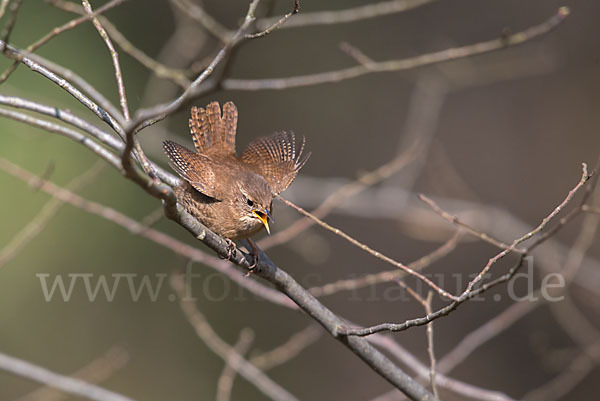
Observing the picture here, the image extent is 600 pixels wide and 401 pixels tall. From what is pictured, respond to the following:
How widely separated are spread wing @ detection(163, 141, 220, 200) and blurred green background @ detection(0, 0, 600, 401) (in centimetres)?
321

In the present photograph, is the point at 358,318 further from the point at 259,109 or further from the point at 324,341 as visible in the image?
the point at 259,109

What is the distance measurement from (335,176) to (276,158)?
4042mm

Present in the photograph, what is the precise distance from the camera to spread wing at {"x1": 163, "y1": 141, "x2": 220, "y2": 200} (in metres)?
3.26

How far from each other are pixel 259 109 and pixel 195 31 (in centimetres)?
258

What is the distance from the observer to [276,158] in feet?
12.2

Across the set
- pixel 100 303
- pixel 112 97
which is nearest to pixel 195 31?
pixel 112 97

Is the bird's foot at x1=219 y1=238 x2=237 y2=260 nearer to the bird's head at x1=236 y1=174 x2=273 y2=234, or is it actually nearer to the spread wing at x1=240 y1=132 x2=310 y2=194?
the bird's head at x1=236 y1=174 x2=273 y2=234

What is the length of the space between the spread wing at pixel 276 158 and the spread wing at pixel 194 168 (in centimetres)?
35

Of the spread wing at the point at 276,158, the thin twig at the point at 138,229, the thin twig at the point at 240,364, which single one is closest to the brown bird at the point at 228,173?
the spread wing at the point at 276,158

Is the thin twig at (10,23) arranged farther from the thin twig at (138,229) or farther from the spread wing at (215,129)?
the spread wing at (215,129)

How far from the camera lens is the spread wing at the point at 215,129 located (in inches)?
145

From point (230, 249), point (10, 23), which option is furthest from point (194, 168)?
point (10, 23)

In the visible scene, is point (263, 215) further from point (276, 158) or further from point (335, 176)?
point (335, 176)

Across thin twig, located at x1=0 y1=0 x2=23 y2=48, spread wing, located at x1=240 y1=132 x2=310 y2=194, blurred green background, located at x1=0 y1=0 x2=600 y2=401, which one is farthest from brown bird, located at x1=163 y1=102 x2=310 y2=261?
blurred green background, located at x1=0 y1=0 x2=600 y2=401
